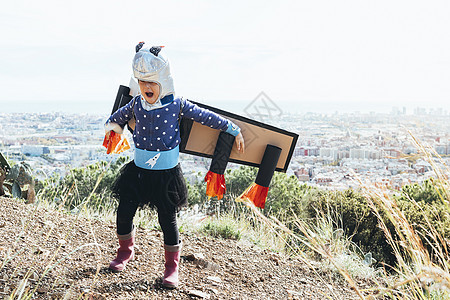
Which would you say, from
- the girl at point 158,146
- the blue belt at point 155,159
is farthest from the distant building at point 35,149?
the blue belt at point 155,159

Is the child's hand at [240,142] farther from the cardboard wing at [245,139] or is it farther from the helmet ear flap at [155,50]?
the helmet ear flap at [155,50]

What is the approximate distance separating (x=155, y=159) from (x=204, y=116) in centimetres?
42

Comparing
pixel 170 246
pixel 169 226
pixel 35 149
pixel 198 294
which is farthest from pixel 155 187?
pixel 35 149

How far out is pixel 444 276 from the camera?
4.22ft

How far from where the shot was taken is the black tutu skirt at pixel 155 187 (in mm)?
2754

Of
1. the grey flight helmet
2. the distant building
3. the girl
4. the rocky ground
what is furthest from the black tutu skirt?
the distant building

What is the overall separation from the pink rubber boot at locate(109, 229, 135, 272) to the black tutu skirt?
0.31 metres

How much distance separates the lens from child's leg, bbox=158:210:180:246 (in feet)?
9.22

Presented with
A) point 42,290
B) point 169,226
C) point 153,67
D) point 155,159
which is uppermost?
point 153,67

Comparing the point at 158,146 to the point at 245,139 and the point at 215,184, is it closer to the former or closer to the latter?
the point at 215,184

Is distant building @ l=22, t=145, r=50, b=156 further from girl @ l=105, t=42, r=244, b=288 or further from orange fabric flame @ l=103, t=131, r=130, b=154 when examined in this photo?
girl @ l=105, t=42, r=244, b=288

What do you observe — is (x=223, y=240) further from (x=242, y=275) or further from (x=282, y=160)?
(x=282, y=160)

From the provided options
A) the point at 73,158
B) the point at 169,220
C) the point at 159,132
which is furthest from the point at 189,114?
the point at 73,158

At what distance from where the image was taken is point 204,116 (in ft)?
9.13
